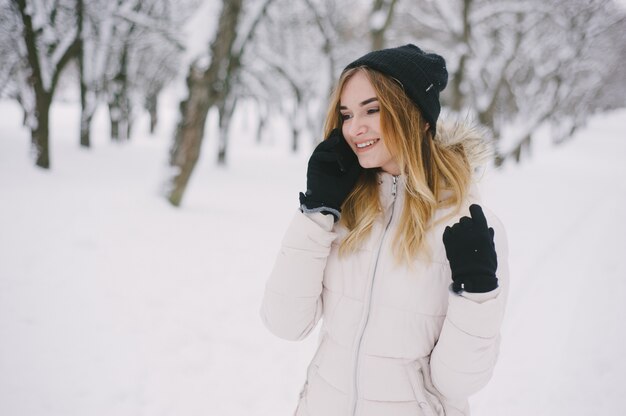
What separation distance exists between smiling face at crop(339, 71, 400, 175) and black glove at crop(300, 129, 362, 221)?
0.05 metres

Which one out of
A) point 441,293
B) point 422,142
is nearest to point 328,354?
point 441,293

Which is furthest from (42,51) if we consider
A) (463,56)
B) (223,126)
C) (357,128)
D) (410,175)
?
(463,56)

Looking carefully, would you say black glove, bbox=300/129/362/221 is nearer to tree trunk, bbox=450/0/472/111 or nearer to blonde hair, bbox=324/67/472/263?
blonde hair, bbox=324/67/472/263

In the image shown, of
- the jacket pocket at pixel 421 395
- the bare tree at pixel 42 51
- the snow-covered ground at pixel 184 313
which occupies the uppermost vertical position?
the bare tree at pixel 42 51

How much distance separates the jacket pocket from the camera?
1.28 m

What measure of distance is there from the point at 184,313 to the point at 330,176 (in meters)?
2.86

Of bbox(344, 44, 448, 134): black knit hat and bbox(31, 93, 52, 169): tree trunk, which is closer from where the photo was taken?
bbox(344, 44, 448, 134): black knit hat

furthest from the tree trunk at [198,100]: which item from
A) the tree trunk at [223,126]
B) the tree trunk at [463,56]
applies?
the tree trunk at [463,56]

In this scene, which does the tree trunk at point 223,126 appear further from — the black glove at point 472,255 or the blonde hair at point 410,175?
the black glove at point 472,255

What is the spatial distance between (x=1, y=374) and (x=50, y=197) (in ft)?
13.2

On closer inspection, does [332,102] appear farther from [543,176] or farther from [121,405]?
[543,176]

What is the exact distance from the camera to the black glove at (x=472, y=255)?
111 cm

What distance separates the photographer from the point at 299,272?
52.0 inches

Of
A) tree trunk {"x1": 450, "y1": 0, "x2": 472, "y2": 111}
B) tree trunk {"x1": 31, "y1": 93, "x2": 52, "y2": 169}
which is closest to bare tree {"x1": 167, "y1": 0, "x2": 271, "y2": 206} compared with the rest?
tree trunk {"x1": 31, "y1": 93, "x2": 52, "y2": 169}
